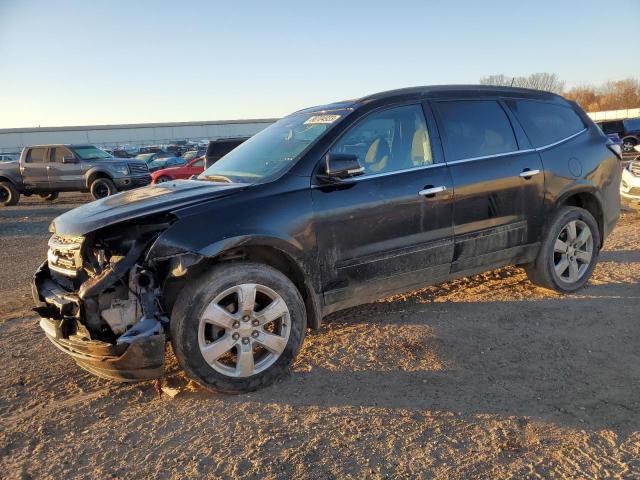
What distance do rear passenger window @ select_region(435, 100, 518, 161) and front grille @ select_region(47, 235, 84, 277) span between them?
2819 millimetres

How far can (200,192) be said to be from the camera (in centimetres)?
343

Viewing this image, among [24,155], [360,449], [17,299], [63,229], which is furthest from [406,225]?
[24,155]

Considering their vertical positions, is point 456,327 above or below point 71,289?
below

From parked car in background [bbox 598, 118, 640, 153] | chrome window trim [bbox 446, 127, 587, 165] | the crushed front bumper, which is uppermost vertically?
parked car in background [bbox 598, 118, 640, 153]

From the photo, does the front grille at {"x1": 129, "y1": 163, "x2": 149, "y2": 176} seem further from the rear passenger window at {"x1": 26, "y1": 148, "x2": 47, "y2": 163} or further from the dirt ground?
the dirt ground

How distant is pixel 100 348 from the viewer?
2.93 metres

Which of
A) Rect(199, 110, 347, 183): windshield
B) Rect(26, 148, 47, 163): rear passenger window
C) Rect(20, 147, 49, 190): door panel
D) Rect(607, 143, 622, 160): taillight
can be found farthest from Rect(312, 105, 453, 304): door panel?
Rect(26, 148, 47, 163): rear passenger window

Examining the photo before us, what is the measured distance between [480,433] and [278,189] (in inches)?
75.5

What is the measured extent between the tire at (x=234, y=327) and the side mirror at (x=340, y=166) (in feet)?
2.55

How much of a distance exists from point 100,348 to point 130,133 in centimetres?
9388

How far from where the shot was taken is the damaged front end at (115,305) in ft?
9.64

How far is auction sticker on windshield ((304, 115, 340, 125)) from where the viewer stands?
12.6ft

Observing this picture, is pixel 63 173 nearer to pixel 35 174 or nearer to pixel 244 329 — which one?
pixel 35 174

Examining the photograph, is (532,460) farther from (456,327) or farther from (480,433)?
(456,327)
